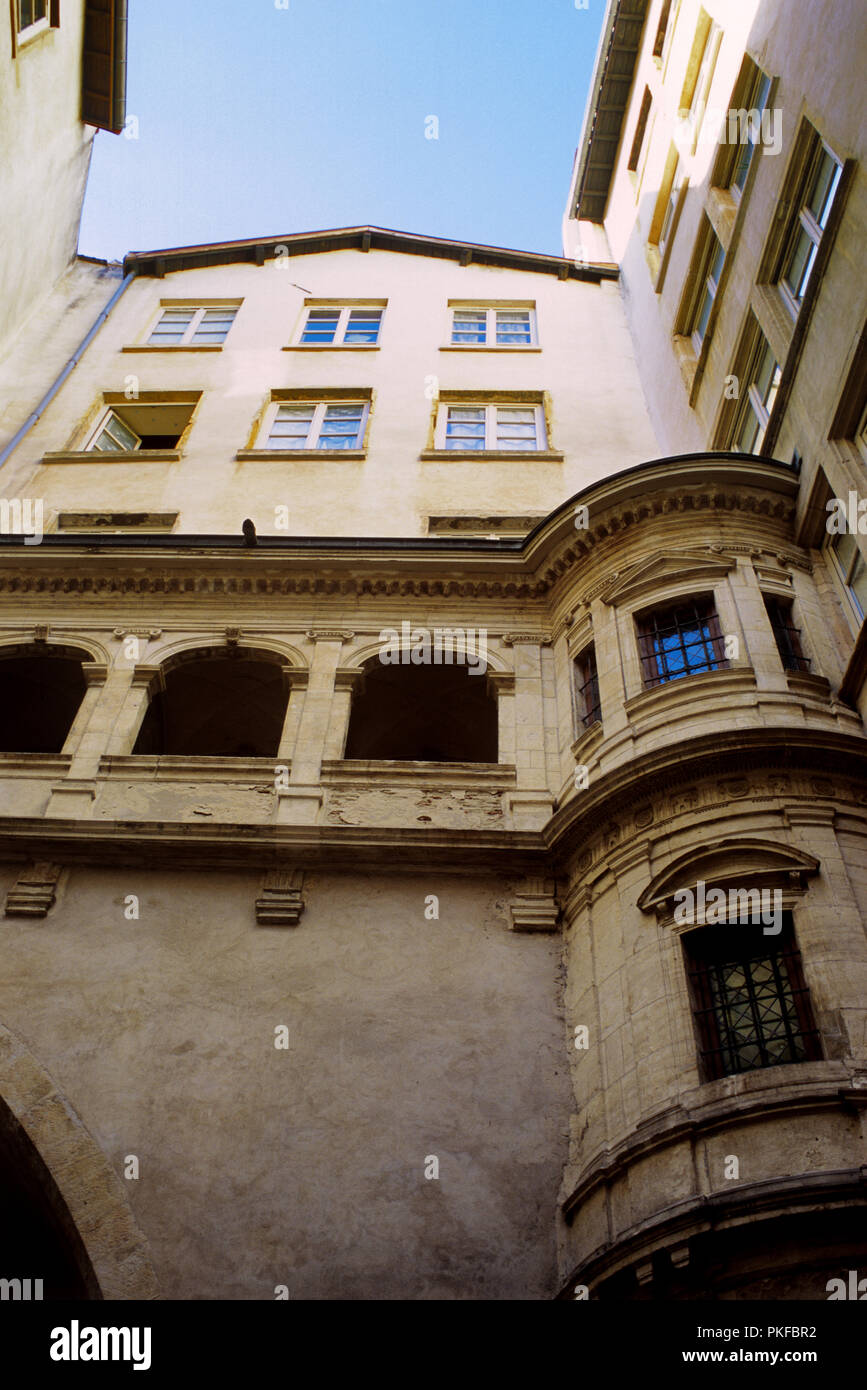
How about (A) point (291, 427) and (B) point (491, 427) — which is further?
(A) point (291, 427)

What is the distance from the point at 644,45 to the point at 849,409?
1860 centimetres

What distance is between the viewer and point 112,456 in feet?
72.2

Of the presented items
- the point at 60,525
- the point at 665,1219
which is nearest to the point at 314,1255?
the point at 665,1219

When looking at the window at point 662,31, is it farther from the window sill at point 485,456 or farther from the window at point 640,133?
the window sill at point 485,456

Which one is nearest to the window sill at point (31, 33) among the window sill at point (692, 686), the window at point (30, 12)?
the window at point (30, 12)

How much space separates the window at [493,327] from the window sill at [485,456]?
4909mm

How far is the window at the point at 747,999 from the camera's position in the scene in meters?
10.5

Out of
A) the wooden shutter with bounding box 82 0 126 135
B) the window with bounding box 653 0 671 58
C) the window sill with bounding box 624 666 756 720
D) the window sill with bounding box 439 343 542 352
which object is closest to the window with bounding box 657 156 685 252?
the window sill with bounding box 439 343 542 352

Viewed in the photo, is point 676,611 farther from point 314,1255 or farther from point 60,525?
point 60,525

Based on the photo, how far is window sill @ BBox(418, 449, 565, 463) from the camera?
21.8 m

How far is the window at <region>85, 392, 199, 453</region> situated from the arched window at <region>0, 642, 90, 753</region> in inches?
288

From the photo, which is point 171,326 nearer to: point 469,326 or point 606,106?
point 469,326

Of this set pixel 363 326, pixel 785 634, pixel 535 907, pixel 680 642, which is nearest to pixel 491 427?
pixel 363 326

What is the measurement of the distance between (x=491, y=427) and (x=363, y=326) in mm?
5713
